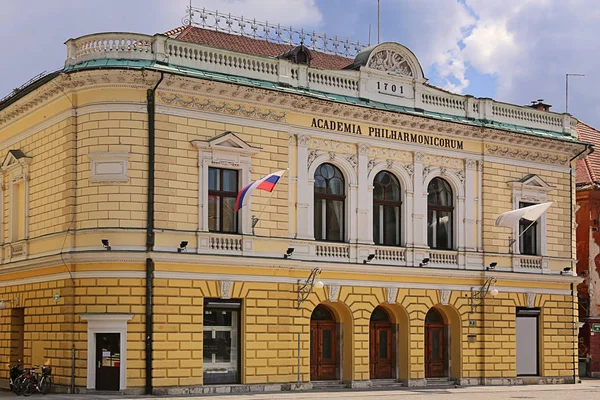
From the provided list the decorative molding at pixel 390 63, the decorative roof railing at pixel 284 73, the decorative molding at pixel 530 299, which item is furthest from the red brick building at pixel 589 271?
the decorative molding at pixel 390 63

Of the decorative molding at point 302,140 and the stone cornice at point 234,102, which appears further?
the decorative molding at point 302,140

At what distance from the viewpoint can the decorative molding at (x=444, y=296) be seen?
1560 inches

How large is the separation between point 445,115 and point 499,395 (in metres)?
11.9

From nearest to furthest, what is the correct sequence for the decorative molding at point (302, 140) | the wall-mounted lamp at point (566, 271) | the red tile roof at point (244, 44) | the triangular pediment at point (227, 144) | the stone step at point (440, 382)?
the triangular pediment at point (227, 144), the decorative molding at point (302, 140), the red tile roof at point (244, 44), the stone step at point (440, 382), the wall-mounted lamp at point (566, 271)

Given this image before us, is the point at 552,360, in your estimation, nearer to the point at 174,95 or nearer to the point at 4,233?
the point at 174,95

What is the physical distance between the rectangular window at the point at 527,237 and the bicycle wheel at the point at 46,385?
20693 millimetres

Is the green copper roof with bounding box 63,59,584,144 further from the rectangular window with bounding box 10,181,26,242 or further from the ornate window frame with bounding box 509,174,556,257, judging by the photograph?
the rectangular window with bounding box 10,181,26,242

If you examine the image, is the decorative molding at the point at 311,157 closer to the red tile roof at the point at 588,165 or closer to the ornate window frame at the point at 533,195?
the ornate window frame at the point at 533,195

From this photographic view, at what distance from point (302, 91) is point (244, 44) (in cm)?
515

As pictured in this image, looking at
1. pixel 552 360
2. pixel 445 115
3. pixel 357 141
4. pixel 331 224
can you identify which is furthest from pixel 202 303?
pixel 552 360

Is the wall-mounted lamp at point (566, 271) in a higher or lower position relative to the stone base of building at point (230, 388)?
higher

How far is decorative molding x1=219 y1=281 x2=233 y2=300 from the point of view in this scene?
33531 mm

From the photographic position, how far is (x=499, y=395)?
35062 mm

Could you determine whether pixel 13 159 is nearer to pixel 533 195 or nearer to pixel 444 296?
pixel 444 296
